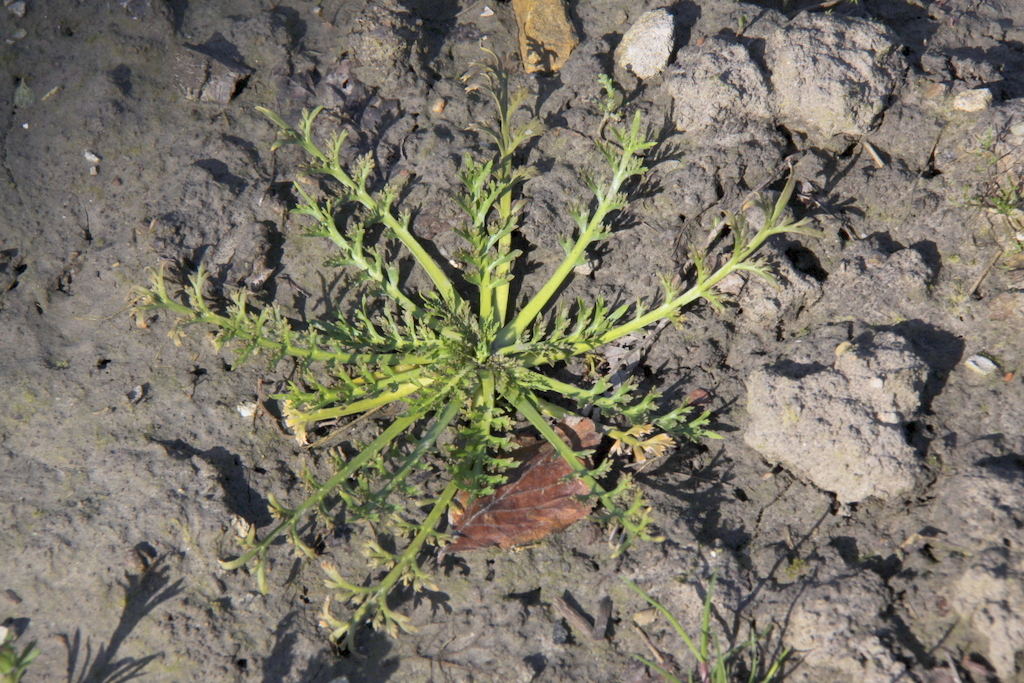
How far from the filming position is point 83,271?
307cm

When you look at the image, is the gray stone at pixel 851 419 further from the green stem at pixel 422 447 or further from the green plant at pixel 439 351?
the green stem at pixel 422 447

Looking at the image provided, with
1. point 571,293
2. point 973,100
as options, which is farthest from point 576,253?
point 973,100

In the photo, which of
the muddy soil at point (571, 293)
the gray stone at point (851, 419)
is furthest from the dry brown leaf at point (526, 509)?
the gray stone at point (851, 419)

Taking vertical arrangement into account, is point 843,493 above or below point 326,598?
above

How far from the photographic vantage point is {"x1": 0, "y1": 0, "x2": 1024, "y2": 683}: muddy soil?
2357 millimetres

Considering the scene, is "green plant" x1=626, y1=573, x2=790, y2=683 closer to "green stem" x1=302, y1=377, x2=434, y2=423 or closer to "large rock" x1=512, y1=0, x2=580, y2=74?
"green stem" x1=302, y1=377, x2=434, y2=423

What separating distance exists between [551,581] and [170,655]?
154cm

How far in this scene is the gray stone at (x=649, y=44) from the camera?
3273 mm

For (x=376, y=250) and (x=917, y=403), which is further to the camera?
(x=376, y=250)

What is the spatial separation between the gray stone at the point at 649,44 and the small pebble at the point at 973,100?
1427mm

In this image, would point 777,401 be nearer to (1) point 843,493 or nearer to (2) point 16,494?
(1) point 843,493

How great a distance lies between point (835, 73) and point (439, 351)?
2.38 meters

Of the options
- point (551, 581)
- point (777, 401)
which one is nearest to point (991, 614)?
point (777, 401)

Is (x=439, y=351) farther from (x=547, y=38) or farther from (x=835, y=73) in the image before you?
(x=835, y=73)
